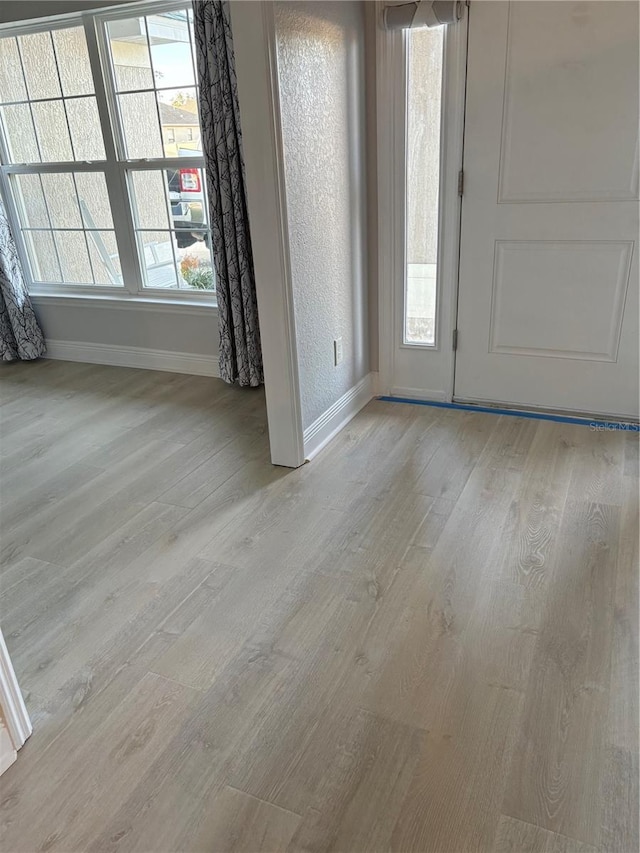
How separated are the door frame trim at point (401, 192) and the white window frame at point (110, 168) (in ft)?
3.81

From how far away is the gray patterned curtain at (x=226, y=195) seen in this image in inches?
122

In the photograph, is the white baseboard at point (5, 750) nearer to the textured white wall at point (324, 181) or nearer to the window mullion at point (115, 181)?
the textured white wall at point (324, 181)

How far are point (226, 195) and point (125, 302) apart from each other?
3.81ft

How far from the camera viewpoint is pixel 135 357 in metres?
4.24

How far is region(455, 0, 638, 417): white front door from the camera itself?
8.48ft

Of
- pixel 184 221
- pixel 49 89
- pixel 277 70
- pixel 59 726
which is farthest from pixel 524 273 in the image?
pixel 49 89

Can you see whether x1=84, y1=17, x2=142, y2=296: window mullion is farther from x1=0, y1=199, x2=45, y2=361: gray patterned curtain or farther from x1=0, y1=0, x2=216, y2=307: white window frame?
x1=0, y1=199, x2=45, y2=361: gray patterned curtain

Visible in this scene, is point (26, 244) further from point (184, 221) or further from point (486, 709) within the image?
point (486, 709)

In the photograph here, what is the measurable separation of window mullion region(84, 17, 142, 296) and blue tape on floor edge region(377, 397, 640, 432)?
1.88 m

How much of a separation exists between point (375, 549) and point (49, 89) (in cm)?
352

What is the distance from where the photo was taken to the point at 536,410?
126 inches

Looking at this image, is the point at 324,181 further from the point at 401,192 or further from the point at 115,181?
the point at 115,181

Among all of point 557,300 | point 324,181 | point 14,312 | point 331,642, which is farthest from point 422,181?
point 14,312

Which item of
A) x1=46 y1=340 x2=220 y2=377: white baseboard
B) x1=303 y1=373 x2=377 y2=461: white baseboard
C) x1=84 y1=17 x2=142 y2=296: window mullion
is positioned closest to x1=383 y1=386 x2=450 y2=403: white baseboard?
x1=303 y1=373 x2=377 y2=461: white baseboard
